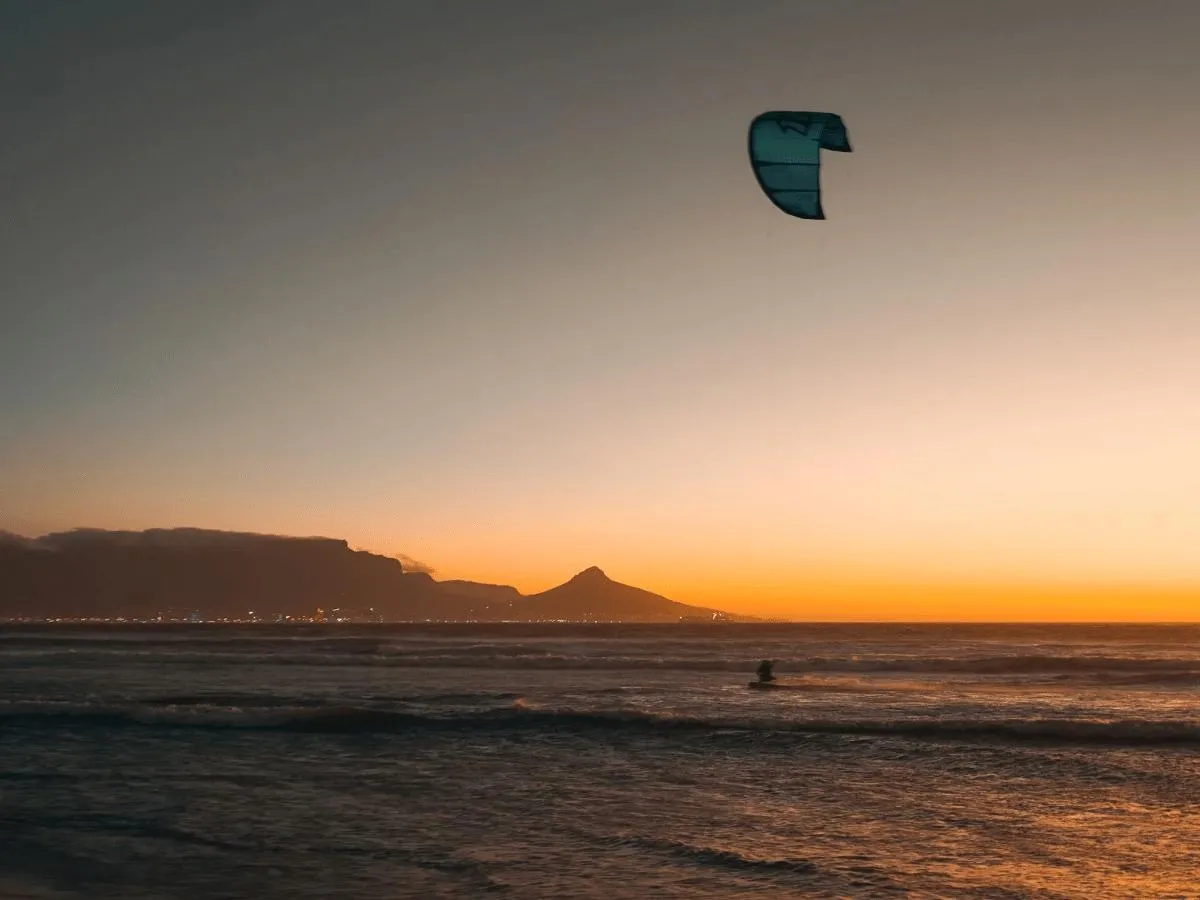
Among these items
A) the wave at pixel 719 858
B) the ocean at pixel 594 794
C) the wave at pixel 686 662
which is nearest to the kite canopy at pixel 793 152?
the wave at pixel 719 858

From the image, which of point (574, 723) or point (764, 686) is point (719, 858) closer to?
point (574, 723)

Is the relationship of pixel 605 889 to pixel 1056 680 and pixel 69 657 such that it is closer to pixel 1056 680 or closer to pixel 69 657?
pixel 1056 680

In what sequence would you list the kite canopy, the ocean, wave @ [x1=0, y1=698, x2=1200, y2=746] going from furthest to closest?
wave @ [x1=0, y1=698, x2=1200, y2=746]
the kite canopy
the ocean

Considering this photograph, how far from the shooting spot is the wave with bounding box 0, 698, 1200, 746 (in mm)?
17688

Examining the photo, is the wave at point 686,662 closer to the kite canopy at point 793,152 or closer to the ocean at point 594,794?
the ocean at point 594,794

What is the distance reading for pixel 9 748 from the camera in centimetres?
1559

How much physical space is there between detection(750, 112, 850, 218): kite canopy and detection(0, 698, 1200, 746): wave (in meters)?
10.9

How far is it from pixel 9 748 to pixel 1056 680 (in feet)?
95.1

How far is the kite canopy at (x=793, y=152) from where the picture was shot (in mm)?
10445

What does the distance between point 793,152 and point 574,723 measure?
12.5 m

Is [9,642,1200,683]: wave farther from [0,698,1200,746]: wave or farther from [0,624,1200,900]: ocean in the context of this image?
[0,698,1200,746]: wave

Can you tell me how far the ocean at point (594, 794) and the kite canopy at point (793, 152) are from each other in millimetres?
6637

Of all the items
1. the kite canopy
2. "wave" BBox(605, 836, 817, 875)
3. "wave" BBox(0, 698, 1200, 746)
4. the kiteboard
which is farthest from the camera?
the kiteboard

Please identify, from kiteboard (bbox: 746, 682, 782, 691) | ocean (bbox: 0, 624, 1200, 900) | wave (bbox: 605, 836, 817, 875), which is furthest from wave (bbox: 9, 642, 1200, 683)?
wave (bbox: 605, 836, 817, 875)
